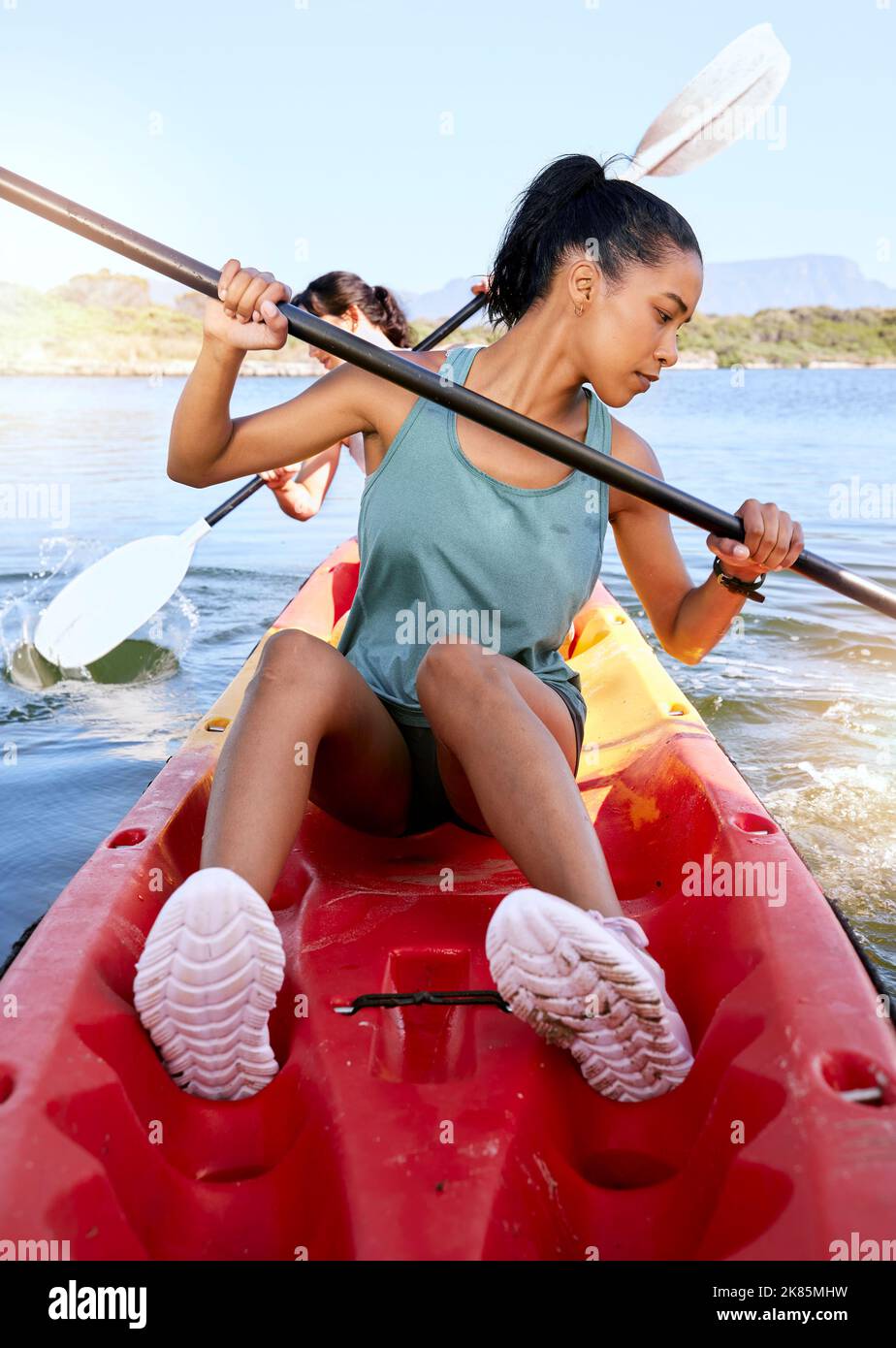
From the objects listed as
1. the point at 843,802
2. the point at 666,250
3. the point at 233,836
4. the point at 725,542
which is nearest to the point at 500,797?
the point at 233,836

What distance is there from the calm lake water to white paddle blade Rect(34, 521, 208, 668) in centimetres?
27

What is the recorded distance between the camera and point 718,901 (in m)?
1.69

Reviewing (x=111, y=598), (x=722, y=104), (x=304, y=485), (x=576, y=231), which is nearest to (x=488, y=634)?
(x=576, y=231)

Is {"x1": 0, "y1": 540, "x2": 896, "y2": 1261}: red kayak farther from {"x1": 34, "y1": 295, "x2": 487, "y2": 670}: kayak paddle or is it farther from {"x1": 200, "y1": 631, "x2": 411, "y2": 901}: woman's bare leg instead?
{"x1": 34, "y1": 295, "x2": 487, "y2": 670}: kayak paddle

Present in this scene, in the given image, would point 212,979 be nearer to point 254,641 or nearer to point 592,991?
point 592,991

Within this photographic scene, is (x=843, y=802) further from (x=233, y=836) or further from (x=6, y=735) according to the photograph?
(x=6, y=735)

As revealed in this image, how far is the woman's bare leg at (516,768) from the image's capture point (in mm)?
1438

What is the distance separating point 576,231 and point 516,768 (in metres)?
0.88

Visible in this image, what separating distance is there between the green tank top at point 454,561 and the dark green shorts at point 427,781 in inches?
0.7

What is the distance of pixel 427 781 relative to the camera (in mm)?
1896

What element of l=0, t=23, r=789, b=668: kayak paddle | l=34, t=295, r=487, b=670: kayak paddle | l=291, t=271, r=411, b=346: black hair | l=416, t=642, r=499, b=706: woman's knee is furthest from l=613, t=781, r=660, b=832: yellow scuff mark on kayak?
l=291, t=271, r=411, b=346: black hair

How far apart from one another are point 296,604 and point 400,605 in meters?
1.31

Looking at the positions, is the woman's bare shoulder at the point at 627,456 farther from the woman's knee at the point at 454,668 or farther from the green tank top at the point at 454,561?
the woman's knee at the point at 454,668

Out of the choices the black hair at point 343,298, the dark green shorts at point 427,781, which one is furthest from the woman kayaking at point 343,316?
the dark green shorts at point 427,781
